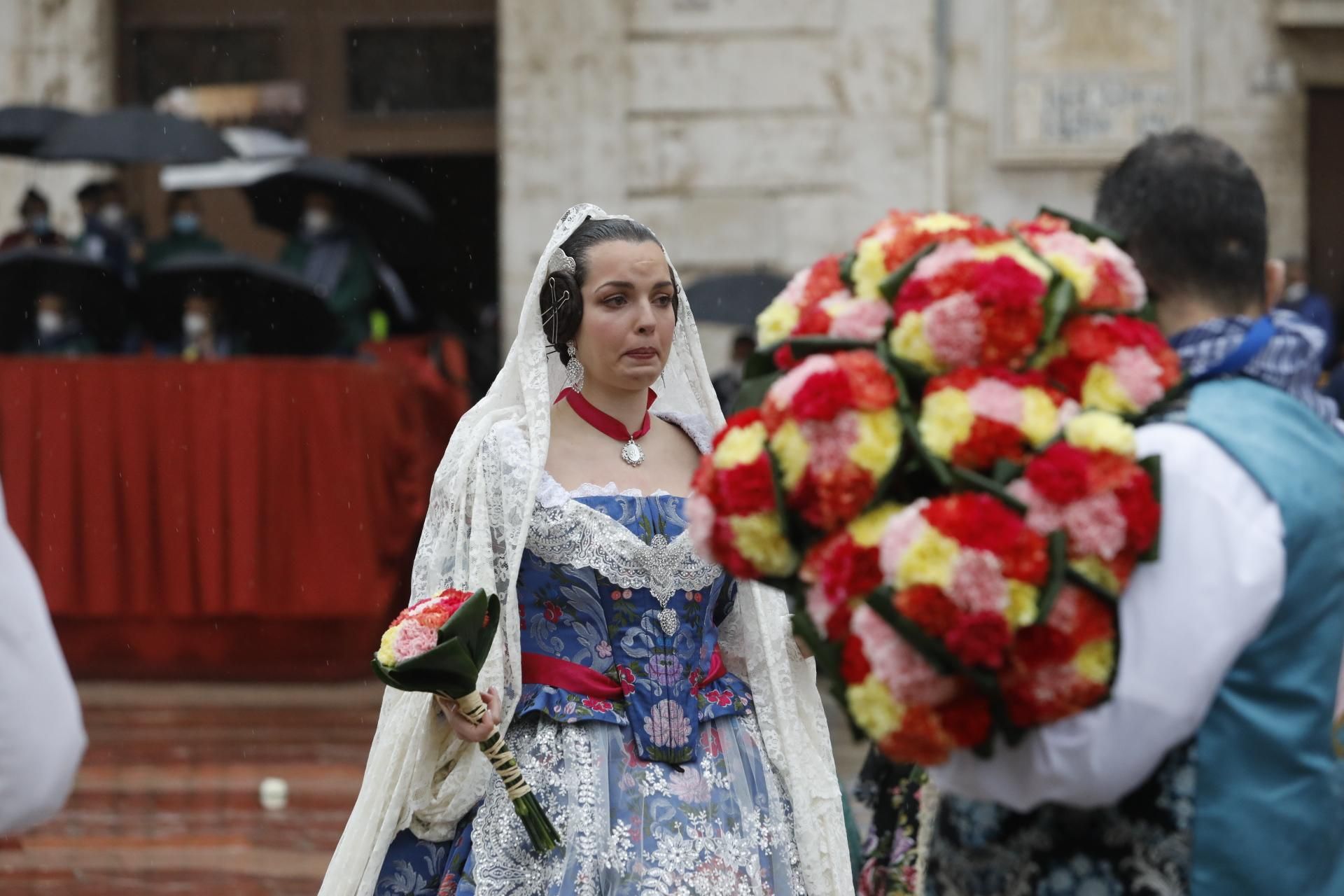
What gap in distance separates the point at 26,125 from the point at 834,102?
204 inches

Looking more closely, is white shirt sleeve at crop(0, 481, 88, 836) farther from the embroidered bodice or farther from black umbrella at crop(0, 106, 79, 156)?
black umbrella at crop(0, 106, 79, 156)

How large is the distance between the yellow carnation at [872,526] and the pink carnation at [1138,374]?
31 cm

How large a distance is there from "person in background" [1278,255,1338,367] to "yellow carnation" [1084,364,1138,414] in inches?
391

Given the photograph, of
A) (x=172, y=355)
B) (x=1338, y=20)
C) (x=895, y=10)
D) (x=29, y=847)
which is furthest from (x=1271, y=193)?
(x=29, y=847)

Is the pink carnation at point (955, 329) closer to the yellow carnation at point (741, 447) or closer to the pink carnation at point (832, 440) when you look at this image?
the pink carnation at point (832, 440)

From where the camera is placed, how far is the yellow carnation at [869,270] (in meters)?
2.48

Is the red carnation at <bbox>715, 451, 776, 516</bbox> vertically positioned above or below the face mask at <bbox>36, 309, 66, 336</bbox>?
above

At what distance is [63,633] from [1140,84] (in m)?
7.77

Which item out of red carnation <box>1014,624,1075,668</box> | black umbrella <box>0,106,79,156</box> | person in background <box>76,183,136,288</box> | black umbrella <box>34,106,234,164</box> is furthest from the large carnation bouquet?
black umbrella <box>0,106,79,156</box>

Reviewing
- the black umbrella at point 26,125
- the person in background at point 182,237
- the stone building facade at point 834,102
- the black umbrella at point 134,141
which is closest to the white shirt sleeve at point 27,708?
the black umbrella at point 134,141

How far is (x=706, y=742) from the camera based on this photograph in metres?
3.72

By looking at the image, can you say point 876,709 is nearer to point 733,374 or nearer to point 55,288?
point 733,374

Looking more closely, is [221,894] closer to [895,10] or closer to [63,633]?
[63,633]

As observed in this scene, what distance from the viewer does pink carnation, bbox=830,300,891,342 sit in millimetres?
2451
